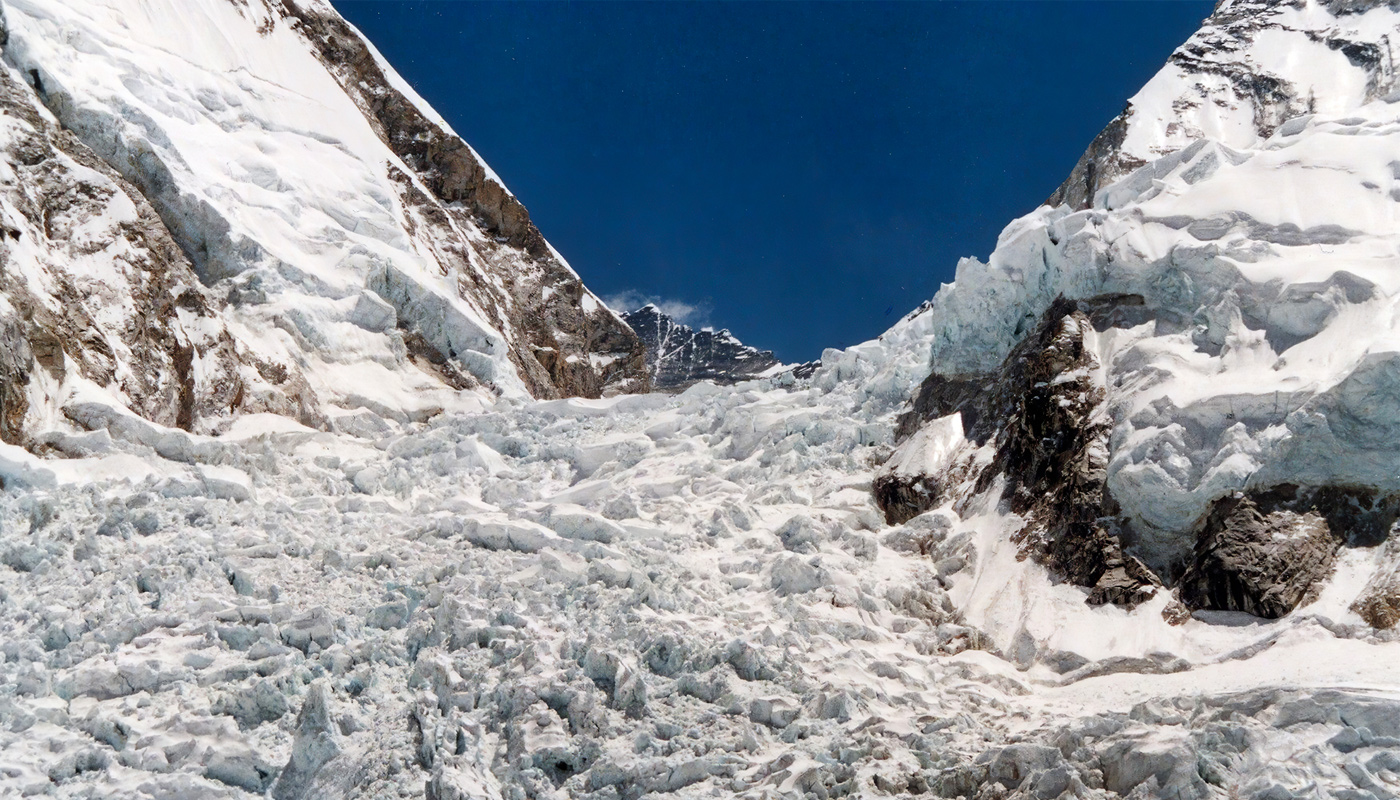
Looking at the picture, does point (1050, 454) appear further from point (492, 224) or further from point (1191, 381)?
point (492, 224)

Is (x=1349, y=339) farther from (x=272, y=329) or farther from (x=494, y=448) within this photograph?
(x=272, y=329)

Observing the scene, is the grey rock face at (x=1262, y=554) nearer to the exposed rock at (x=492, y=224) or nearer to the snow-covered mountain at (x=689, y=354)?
the exposed rock at (x=492, y=224)

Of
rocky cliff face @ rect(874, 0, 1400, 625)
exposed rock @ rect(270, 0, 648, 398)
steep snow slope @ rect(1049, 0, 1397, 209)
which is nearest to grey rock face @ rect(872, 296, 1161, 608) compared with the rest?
rocky cliff face @ rect(874, 0, 1400, 625)

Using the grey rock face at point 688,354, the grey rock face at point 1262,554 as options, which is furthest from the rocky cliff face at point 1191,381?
the grey rock face at point 688,354

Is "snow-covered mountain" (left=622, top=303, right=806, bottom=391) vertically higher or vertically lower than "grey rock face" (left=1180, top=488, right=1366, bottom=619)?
higher

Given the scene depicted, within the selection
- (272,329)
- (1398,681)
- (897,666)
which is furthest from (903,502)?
(272,329)

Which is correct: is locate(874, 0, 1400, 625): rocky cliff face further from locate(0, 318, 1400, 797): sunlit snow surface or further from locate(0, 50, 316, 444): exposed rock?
locate(0, 50, 316, 444): exposed rock
